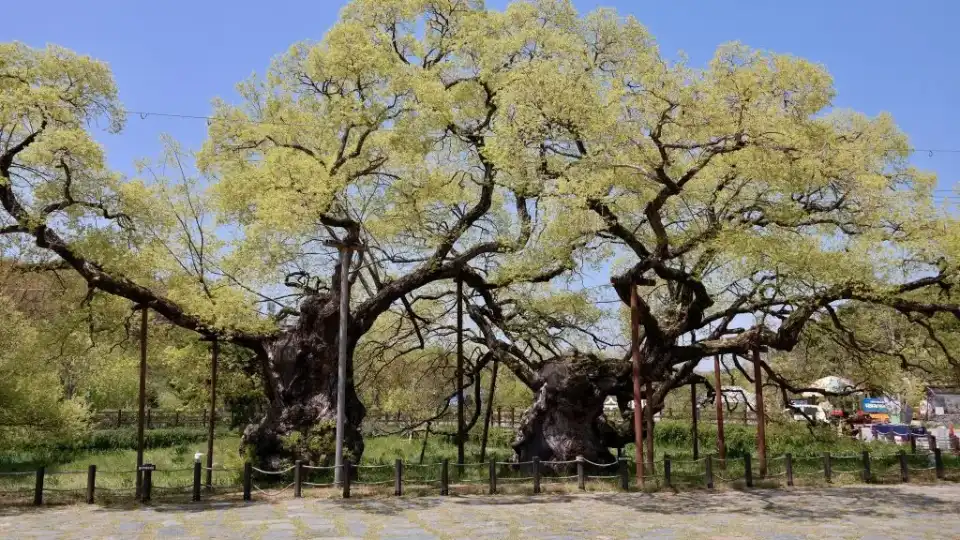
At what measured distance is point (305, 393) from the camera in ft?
58.9

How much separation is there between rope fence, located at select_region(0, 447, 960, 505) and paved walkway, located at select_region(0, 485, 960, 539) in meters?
0.88

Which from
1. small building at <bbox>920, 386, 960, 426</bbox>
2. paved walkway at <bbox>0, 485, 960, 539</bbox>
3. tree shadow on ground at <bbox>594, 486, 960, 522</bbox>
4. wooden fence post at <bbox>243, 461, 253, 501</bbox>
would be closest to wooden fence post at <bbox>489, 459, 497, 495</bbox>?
paved walkway at <bbox>0, 485, 960, 539</bbox>

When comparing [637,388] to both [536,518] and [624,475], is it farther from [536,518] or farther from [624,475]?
[536,518]

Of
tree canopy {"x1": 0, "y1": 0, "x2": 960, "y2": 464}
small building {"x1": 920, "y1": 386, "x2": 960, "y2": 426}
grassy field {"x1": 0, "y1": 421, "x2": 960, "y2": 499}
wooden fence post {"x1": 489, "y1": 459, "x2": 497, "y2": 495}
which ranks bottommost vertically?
grassy field {"x1": 0, "y1": 421, "x2": 960, "y2": 499}

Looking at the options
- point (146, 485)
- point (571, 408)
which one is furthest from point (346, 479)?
point (571, 408)

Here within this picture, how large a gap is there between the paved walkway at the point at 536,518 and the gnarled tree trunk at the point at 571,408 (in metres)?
3.64

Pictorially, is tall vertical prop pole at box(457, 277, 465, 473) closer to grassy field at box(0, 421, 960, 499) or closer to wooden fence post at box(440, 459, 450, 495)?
grassy field at box(0, 421, 960, 499)

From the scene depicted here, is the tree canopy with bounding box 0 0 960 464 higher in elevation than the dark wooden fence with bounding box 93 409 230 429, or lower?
higher

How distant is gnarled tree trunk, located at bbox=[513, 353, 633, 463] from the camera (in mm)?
18922

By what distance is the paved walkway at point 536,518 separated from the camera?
10578mm

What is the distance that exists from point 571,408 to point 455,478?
362 centimetres

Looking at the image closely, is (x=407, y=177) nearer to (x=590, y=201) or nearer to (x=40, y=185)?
(x=590, y=201)

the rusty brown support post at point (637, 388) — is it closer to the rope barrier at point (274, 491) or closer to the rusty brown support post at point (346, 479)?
the rusty brown support post at point (346, 479)

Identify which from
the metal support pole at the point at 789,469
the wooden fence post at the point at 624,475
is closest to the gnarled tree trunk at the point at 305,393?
the wooden fence post at the point at 624,475
